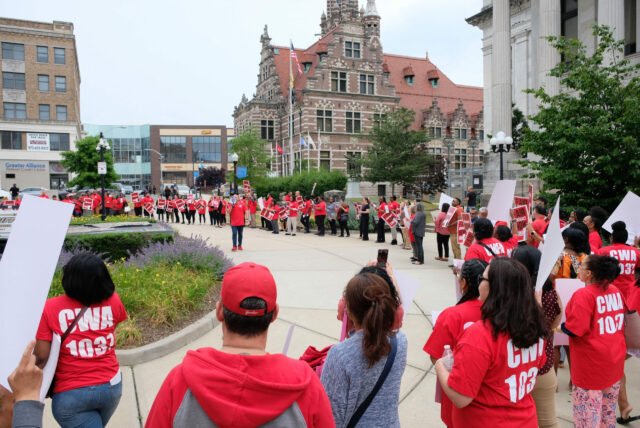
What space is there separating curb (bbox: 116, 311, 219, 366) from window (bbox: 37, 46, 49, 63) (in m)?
57.0

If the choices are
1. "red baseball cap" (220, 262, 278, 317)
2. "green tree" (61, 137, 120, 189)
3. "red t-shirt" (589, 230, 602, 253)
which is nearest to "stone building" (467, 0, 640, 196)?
"red t-shirt" (589, 230, 602, 253)

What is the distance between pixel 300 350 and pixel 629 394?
393 cm

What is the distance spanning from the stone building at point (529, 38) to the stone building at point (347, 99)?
18.6m

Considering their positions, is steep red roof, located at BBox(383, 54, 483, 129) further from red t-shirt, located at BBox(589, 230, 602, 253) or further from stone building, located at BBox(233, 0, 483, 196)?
red t-shirt, located at BBox(589, 230, 602, 253)

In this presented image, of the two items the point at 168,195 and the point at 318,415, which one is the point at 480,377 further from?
the point at 168,195

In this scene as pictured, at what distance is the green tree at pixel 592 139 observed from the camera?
10.8 metres

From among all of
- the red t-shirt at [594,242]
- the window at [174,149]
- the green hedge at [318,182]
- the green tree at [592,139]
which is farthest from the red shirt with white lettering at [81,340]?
the window at [174,149]

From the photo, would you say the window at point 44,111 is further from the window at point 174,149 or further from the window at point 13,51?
the window at point 174,149

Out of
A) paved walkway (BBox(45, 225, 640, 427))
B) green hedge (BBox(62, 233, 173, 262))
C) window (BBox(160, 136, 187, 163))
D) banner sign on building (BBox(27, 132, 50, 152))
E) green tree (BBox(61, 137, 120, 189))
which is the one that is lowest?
paved walkway (BBox(45, 225, 640, 427))

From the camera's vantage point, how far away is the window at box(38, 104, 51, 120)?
5272 centimetres

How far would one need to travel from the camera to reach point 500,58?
80.6ft

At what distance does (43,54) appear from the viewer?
52.6 metres

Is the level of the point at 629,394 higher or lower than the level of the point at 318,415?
lower

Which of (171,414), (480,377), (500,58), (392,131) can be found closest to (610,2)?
(500,58)
